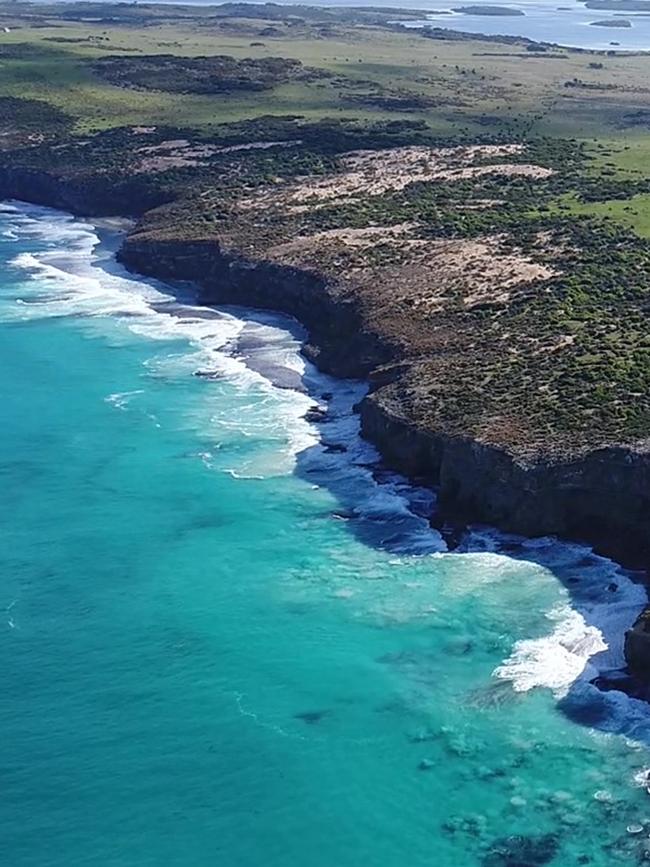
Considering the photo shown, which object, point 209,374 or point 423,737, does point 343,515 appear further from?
point 209,374

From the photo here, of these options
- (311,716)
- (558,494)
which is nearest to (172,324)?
(558,494)

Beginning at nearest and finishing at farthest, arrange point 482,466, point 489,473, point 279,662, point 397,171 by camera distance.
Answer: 1. point 279,662
2. point 489,473
3. point 482,466
4. point 397,171

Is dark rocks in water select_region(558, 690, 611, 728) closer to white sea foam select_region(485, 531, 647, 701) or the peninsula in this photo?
white sea foam select_region(485, 531, 647, 701)


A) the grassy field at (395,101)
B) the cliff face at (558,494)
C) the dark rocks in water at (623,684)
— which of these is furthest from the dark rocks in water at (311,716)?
the grassy field at (395,101)

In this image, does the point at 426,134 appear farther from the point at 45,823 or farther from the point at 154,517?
the point at 45,823

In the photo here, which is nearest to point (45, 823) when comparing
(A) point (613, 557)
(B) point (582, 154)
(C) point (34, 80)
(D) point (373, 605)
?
(D) point (373, 605)

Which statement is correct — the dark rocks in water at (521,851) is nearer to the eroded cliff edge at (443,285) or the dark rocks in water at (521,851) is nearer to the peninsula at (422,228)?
the eroded cliff edge at (443,285)
